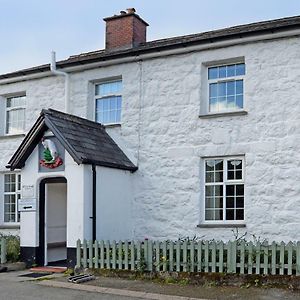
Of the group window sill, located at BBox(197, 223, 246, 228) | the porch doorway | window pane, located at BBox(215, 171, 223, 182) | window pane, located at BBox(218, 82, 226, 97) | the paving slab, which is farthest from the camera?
window pane, located at BBox(218, 82, 226, 97)

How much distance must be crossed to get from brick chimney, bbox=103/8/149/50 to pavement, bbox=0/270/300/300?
8424mm

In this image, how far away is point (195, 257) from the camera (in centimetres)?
1172

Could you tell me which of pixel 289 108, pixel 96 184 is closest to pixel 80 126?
pixel 96 184

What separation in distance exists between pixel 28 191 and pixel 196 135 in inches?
202

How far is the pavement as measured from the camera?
10.1 meters

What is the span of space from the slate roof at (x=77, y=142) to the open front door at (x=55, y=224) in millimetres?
1254

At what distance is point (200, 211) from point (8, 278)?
549 cm

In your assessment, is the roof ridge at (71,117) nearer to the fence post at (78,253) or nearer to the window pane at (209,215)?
the fence post at (78,253)

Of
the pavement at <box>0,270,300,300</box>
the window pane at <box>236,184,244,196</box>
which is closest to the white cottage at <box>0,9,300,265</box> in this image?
the window pane at <box>236,184,244,196</box>

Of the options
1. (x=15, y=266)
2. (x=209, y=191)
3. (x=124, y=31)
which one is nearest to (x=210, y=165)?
(x=209, y=191)

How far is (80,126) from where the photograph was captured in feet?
48.1

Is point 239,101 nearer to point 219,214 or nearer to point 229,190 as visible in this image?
point 229,190

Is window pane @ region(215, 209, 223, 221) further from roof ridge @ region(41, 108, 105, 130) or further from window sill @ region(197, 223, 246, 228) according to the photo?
roof ridge @ region(41, 108, 105, 130)

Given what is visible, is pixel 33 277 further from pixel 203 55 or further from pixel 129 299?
pixel 203 55
